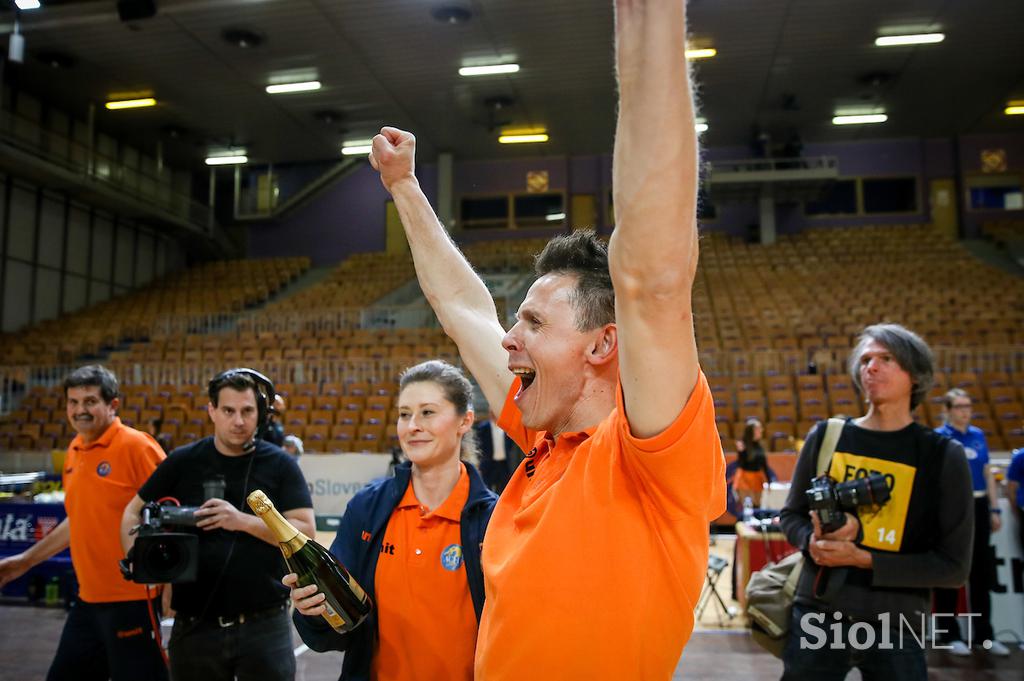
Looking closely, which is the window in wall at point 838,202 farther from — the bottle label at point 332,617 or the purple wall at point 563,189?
the bottle label at point 332,617

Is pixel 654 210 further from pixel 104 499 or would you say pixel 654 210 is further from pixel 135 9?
pixel 135 9

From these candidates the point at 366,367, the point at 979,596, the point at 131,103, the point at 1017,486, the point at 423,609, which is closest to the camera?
the point at 423,609

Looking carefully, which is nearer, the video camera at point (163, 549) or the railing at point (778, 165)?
the video camera at point (163, 549)

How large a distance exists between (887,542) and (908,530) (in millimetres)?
73

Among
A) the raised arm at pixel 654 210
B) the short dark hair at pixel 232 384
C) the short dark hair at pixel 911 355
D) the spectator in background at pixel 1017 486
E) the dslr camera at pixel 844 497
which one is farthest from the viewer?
the spectator in background at pixel 1017 486

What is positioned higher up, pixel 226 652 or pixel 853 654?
pixel 853 654

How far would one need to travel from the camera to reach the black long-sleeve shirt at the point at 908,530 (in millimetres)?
2100

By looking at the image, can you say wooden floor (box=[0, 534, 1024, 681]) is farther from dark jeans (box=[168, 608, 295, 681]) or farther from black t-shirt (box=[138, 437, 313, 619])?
black t-shirt (box=[138, 437, 313, 619])

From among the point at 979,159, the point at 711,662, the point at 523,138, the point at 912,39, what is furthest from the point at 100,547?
the point at 979,159

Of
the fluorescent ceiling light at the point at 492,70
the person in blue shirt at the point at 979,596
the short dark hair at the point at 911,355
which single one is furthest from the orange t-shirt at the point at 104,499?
the fluorescent ceiling light at the point at 492,70

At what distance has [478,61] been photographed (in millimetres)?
13617

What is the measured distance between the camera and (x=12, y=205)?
1548cm

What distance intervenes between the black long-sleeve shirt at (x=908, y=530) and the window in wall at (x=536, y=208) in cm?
1787

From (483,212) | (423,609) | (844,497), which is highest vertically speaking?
(483,212)
